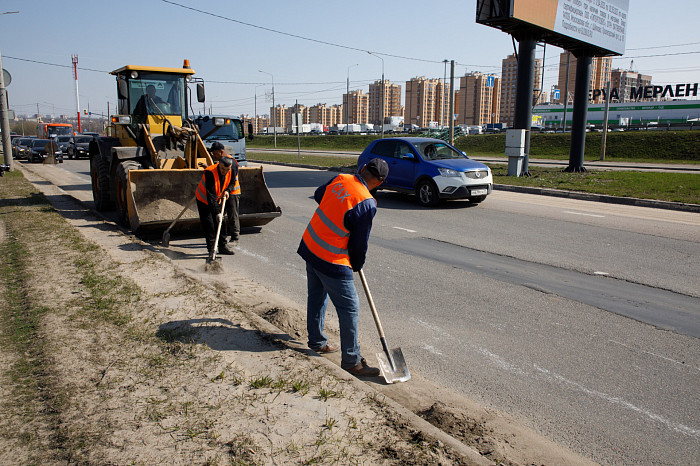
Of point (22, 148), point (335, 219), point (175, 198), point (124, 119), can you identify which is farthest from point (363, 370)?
point (22, 148)

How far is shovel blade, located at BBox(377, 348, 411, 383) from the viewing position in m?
3.93

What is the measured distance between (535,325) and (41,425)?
4133 mm

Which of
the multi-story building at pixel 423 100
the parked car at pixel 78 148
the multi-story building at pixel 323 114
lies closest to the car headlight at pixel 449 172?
the parked car at pixel 78 148

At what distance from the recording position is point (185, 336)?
4453mm

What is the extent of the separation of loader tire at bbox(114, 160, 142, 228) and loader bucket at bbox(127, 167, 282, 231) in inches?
24.4

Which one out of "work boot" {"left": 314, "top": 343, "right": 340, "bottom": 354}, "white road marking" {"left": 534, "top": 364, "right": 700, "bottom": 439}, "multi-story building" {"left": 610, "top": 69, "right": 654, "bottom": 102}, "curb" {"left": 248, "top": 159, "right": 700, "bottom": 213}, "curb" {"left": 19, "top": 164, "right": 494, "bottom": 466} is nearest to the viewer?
"curb" {"left": 19, "top": 164, "right": 494, "bottom": 466}

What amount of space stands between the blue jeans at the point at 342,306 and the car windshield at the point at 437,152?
9623 mm

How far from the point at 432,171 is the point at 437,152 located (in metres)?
1.02

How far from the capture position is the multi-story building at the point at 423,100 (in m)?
116

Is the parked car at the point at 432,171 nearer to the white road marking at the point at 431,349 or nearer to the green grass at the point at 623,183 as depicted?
the green grass at the point at 623,183

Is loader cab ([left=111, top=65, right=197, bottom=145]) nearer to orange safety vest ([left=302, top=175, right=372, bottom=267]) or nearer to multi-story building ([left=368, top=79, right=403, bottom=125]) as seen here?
orange safety vest ([left=302, top=175, right=372, bottom=267])

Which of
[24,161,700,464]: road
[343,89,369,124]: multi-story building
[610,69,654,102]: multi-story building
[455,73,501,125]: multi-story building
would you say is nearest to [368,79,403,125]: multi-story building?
[343,89,369,124]: multi-story building

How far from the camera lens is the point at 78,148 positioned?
3428cm

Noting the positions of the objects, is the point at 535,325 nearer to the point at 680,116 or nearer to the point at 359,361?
the point at 359,361
